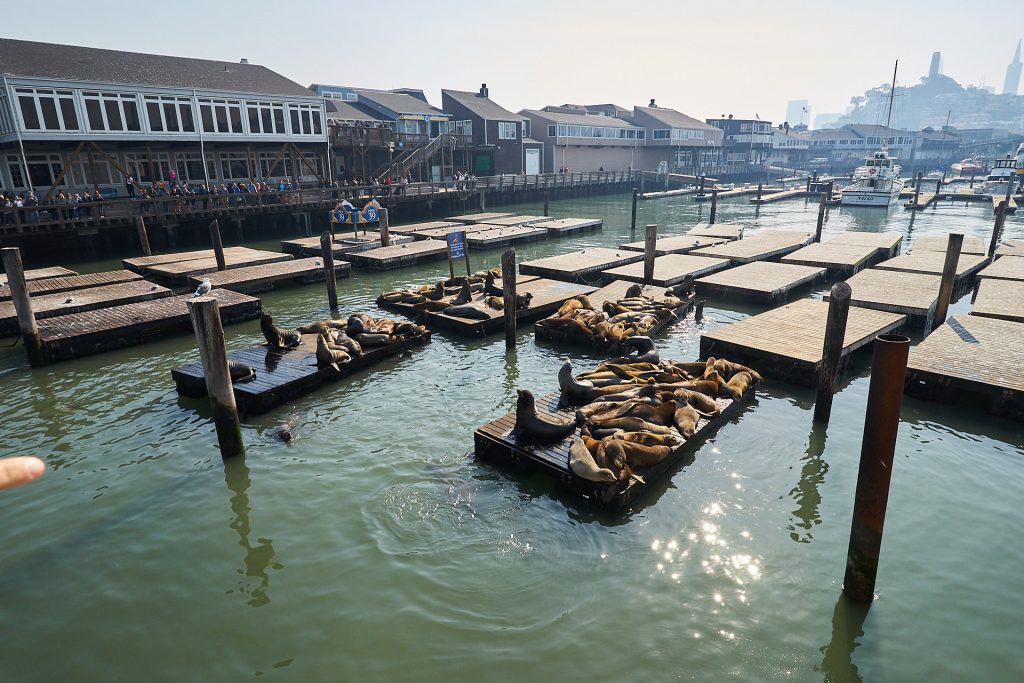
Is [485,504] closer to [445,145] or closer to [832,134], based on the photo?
[445,145]

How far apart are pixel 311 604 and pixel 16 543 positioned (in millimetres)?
4365

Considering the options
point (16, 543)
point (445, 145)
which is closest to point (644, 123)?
point (445, 145)

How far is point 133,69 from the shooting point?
33250 millimetres

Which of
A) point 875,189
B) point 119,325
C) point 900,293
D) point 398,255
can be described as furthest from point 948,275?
point 875,189

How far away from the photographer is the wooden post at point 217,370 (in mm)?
8727

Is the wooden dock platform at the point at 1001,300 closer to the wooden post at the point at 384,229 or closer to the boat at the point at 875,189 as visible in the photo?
the wooden post at the point at 384,229

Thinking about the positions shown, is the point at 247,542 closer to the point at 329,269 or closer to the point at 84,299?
the point at 329,269

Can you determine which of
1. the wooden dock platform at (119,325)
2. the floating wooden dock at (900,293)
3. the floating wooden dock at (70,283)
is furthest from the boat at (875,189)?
the floating wooden dock at (70,283)

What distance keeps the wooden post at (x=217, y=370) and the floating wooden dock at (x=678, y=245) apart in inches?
776

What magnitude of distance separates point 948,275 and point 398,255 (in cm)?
1982

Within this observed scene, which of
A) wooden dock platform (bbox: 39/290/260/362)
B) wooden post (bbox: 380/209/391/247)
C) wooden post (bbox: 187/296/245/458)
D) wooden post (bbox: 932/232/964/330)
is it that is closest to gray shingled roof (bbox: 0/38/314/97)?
wooden post (bbox: 380/209/391/247)

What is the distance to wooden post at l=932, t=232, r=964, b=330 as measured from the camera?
15.2m

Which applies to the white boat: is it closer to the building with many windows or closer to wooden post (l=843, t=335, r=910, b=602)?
the building with many windows

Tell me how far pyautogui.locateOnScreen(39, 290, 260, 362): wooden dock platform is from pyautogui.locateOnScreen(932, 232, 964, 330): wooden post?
19.7 m
